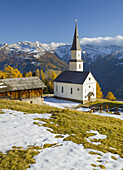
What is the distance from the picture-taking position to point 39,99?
38000mm

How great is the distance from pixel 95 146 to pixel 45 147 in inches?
133

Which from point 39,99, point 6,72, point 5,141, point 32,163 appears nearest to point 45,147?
point 32,163

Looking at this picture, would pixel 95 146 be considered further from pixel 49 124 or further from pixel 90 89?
pixel 90 89

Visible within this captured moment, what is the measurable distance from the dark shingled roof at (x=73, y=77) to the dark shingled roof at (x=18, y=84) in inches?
576

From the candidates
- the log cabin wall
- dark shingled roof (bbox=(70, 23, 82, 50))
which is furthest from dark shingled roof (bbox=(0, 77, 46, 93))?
dark shingled roof (bbox=(70, 23, 82, 50))

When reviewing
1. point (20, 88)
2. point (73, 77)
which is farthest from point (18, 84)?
point (73, 77)

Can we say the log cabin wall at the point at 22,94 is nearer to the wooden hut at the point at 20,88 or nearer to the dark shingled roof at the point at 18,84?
the wooden hut at the point at 20,88

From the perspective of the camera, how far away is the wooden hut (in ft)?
111

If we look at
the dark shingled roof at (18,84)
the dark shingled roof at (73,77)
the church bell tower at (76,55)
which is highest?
the church bell tower at (76,55)

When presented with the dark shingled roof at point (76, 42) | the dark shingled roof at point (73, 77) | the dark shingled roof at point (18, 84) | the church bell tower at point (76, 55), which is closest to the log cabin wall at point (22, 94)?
the dark shingled roof at point (18, 84)

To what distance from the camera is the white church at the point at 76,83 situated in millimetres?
48531

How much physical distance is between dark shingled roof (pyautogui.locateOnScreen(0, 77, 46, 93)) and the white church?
14.4 metres

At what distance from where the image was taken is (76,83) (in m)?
48.8

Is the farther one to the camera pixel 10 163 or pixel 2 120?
pixel 2 120
